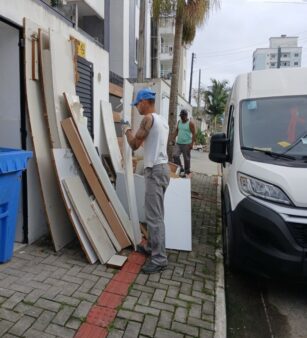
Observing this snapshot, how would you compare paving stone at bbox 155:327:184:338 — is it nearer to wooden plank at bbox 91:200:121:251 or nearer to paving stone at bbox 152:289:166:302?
paving stone at bbox 152:289:166:302

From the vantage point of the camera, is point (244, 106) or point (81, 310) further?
point (244, 106)

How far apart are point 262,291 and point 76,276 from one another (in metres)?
2.00

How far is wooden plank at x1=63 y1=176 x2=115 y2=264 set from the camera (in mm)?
3848

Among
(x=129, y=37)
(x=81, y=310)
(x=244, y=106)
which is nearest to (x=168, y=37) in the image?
(x=129, y=37)

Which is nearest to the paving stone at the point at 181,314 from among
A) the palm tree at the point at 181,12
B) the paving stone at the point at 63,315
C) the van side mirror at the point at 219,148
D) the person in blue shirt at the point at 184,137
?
the paving stone at the point at 63,315

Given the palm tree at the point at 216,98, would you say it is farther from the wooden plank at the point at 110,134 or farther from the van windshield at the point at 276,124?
the van windshield at the point at 276,124

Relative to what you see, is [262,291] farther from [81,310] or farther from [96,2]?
[96,2]

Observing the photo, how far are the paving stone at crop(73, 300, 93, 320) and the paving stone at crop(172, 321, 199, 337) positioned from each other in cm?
75

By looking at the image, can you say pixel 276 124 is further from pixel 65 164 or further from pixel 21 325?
pixel 21 325

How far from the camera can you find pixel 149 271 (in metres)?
3.65

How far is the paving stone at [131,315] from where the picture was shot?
9.32ft

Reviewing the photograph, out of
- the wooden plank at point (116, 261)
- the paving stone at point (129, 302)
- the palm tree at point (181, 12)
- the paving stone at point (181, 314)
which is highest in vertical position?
the palm tree at point (181, 12)

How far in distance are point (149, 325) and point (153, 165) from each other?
5.14 feet

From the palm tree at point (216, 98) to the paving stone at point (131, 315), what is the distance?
38848 mm
